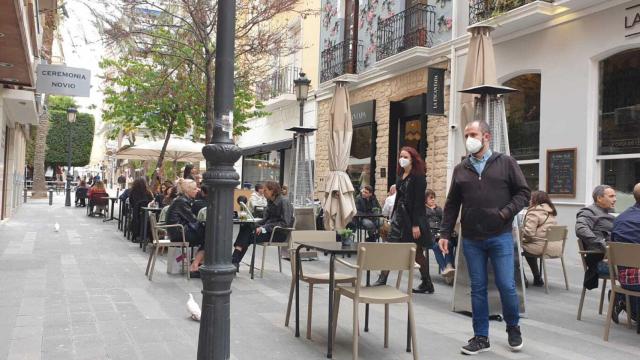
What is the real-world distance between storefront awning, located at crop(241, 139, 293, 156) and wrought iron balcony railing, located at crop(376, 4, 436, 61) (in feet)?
22.5

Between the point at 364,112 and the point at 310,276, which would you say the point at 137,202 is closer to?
the point at 364,112

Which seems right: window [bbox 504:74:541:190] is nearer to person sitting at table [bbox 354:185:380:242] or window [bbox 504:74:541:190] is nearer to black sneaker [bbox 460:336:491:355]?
person sitting at table [bbox 354:185:380:242]

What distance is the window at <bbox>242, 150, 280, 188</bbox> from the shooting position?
24.5 m

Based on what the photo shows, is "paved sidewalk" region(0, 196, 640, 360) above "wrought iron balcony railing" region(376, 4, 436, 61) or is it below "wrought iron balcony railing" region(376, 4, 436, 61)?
below

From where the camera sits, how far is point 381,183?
53.4 ft

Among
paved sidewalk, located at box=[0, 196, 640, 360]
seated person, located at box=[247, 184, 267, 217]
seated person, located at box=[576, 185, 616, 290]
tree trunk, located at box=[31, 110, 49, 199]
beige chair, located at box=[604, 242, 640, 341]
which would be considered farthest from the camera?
tree trunk, located at box=[31, 110, 49, 199]

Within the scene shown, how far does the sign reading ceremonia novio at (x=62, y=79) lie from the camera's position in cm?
1118

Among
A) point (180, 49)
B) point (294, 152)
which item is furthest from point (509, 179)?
point (180, 49)

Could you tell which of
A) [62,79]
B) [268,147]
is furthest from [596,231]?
[268,147]

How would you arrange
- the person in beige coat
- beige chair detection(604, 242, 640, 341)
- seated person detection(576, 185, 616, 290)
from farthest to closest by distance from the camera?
the person in beige coat
seated person detection(576, 185, 616, 290)
beige chair detection(604, 242, 640, 341)

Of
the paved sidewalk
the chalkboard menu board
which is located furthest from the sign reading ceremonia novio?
the chalkboard menu board

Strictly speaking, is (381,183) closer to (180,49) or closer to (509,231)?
(180,49)

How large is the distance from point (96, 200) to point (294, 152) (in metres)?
10.6

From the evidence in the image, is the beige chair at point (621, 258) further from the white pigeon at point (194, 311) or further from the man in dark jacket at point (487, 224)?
the white pigeon at point (194, 311)
